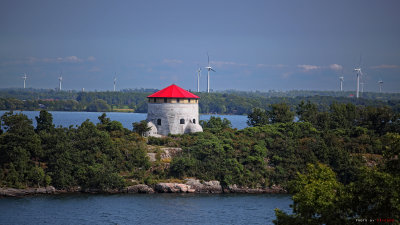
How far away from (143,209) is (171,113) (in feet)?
61.4

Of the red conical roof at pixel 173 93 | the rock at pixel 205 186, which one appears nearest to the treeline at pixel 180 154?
the rock at pixel 205 186

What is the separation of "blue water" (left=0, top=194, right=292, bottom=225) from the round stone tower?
12.9 meters

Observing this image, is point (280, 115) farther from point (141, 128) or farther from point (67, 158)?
point (67, 158)

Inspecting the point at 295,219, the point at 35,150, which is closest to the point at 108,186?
the point at 35,150

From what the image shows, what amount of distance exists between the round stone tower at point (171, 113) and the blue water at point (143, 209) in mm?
12861

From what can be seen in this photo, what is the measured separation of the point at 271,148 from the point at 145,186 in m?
15.0

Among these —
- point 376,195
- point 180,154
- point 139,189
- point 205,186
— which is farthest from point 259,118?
point 376,195

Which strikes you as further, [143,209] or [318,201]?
[143,209]

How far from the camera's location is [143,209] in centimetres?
4406

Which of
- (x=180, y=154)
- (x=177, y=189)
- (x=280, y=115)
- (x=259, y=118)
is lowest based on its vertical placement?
(x=177, y=189)

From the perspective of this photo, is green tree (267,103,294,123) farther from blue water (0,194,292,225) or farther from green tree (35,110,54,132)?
green tree (35,110,54,132)

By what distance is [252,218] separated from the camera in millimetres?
42375

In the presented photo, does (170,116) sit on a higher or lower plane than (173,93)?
lower

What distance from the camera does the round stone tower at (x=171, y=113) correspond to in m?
61.1
